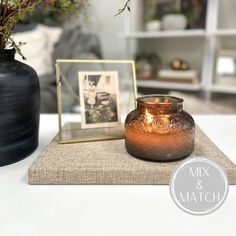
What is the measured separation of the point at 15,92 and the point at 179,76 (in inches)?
73.2

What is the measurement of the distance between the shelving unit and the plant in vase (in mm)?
1714

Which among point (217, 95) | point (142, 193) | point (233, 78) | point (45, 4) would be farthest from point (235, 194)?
point (217, 95)

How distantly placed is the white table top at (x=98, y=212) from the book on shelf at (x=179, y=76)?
180cm

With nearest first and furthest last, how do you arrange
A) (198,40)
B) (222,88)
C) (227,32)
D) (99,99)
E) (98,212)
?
(98,212), (99,99), (227,32), (222,88), (198,40)

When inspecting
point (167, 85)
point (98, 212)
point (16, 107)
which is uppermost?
point (16, 107)

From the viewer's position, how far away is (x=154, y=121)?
480 millimetres

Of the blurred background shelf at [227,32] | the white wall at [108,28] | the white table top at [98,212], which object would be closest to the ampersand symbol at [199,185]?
the white table top at [98,212]

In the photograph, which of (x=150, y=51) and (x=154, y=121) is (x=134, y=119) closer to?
(x=154, y=121)

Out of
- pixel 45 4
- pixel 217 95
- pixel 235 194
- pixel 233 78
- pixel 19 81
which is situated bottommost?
pixel 217 95

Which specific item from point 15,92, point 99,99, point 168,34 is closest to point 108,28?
point 168,34

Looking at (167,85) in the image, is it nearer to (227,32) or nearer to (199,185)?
(227,32)

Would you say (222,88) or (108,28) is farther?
(108,28)

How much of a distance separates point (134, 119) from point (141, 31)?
6.88ft

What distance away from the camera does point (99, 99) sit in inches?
24.3
